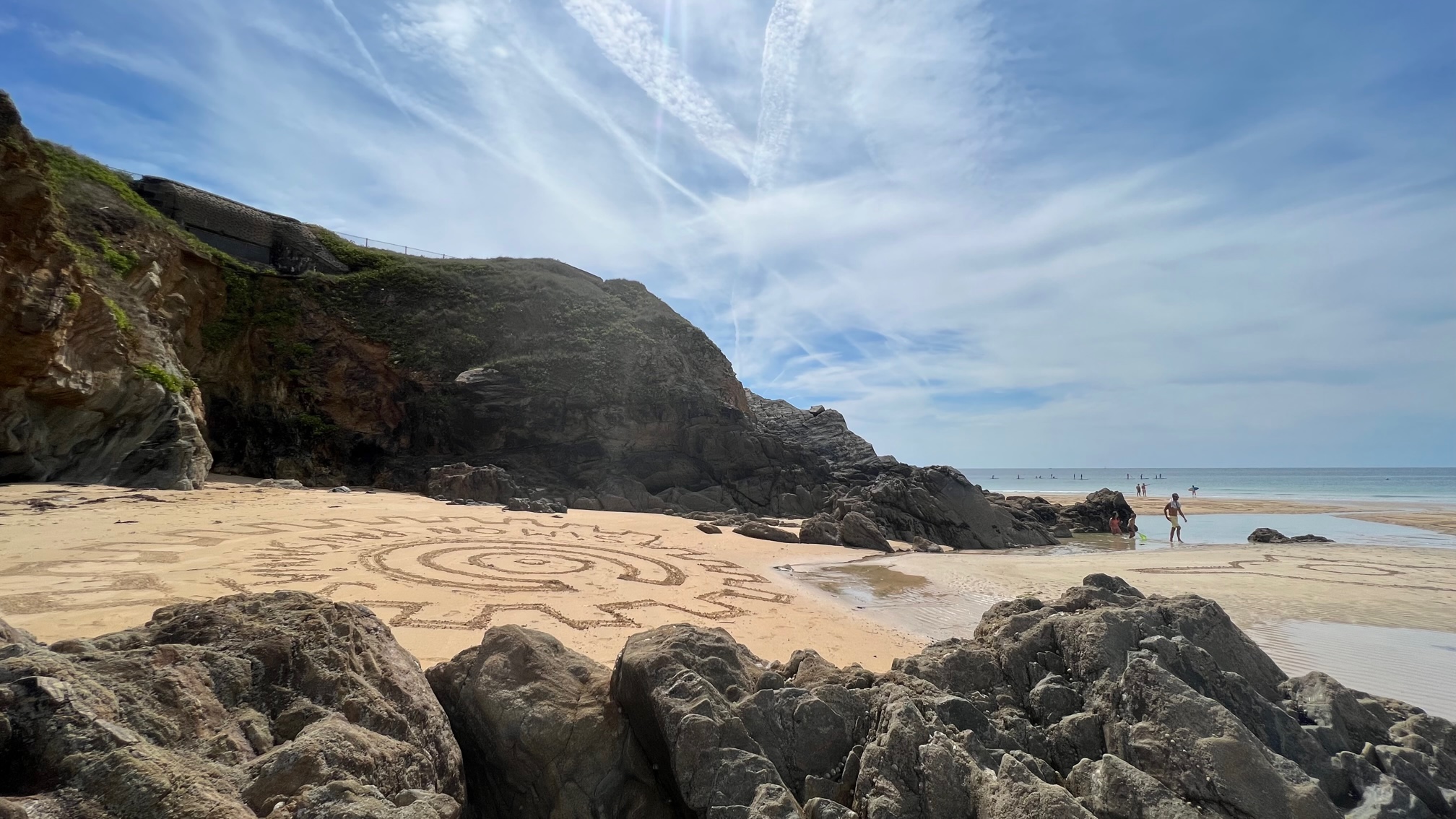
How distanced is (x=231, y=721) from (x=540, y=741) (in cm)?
151

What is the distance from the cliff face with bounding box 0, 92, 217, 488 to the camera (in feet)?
52.5

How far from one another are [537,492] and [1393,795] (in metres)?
24.2

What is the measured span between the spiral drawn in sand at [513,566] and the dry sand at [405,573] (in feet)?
0.16

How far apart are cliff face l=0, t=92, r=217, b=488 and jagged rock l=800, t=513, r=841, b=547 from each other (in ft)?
59.7

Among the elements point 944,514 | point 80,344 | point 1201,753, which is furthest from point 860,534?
point 80,344

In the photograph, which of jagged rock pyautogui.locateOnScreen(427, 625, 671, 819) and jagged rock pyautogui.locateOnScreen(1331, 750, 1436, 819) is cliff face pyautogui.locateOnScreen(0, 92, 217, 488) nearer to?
jagged rock pyautogui.locateOnScreen(427, 625, 671, 819)

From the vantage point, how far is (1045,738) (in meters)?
3.49

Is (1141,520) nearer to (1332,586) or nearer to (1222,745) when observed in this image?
(1332,586)

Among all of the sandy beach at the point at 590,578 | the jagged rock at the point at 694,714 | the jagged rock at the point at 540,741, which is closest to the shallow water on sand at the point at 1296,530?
the sandy beach at the point at 590,578

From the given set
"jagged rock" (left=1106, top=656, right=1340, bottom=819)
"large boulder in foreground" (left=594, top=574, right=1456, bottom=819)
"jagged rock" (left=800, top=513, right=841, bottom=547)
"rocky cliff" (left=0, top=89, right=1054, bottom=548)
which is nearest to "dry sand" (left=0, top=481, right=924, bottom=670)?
"large boulder in foreground" (left=594, top=574, right=1456, bottom=819)

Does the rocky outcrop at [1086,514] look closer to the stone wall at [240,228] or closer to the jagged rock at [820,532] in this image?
the jagged rock at [820,532]

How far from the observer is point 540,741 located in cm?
360

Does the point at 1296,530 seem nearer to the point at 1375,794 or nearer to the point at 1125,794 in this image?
the point at 1375,794

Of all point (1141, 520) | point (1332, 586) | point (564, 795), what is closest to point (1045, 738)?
point (564, 795)
